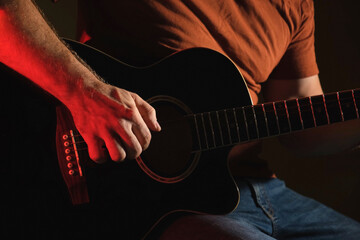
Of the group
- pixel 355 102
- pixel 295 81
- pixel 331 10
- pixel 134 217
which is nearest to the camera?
pixel 134 217

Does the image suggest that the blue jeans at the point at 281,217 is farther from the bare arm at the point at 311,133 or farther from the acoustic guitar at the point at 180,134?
the bare arm at the point at 311,133

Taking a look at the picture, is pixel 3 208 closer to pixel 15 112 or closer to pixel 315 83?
pixel 15 112

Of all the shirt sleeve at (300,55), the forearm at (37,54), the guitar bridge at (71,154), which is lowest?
the shirt sleeve at (300,55)

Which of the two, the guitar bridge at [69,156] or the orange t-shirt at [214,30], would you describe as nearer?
the guitar bridge at [69,156]

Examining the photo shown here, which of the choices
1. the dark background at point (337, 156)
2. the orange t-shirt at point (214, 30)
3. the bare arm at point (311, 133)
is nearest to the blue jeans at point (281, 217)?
the bare arm at point (311, 133)

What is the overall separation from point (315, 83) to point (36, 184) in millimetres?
1069

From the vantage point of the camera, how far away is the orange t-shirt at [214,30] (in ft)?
3.03

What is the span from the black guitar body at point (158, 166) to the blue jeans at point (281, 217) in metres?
0.08

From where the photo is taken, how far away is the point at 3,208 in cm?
67

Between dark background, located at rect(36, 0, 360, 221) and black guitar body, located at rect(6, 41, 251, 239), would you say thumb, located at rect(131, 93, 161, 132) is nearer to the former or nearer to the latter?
black guitar body, located at rect(6, 41, 251, 239)

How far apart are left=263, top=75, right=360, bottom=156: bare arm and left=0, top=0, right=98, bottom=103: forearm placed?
0.84 meters

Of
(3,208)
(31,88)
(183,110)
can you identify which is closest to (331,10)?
(183,110)

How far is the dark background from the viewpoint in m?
1.62

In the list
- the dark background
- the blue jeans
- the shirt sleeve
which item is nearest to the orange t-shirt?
the shirt sleeve
